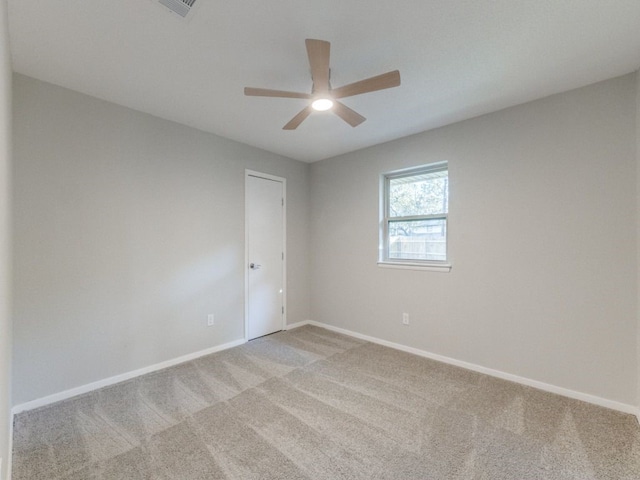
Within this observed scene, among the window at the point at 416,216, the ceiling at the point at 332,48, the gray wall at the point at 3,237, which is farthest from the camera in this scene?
the window at the point at 416,216

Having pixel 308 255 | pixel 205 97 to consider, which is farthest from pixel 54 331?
→ pixel 308 255

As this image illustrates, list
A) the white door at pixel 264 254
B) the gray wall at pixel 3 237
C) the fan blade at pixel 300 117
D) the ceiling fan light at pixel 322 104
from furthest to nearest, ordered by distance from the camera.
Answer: the white door at pixel 264 254 → the fan blade at pixel 300 117 → the ceiling fan light at pixel 322 104 → the gray wall at pixel 3 237

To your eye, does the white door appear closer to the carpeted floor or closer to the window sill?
the carpeted floor

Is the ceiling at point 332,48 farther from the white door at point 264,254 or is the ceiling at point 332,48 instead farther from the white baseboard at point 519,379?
the white baseboard at point 519,379

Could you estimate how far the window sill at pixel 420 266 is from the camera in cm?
298

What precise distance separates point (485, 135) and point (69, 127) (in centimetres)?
363

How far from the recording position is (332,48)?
182 cm

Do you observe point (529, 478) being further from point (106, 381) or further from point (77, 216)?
point (77, 216)

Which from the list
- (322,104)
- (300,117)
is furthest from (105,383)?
(322,104)

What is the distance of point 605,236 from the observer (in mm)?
2164

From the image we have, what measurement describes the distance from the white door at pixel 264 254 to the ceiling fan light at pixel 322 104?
1826 millimetres

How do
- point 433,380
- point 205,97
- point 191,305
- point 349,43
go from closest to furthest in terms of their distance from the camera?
→ point 349,43, point 205,97, point 433,380, point 191,305

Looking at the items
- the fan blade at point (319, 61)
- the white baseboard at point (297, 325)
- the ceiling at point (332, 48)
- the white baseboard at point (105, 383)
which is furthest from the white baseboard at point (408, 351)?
the fan blade at point (319, 61)

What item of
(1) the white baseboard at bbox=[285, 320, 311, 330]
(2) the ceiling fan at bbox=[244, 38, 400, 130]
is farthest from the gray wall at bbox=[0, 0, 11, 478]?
(1) the white baseboard at bbox=[285, 320, 311, 330]
